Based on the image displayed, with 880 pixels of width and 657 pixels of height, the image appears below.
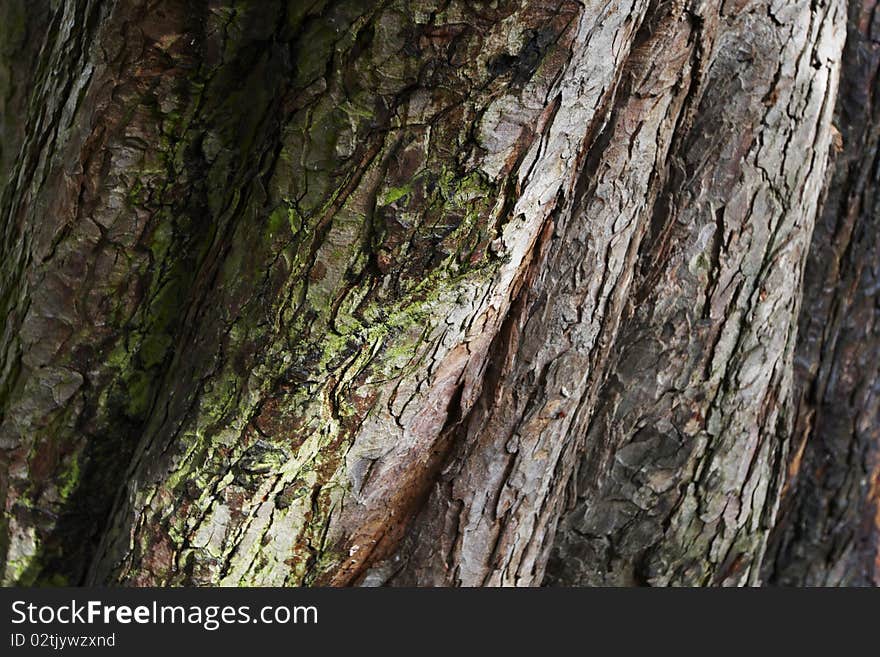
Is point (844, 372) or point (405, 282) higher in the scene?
point (844, 372)

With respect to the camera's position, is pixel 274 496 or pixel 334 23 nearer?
pixel 334 23

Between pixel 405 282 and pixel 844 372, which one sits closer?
pixel 405 282

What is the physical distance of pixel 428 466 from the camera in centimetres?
166

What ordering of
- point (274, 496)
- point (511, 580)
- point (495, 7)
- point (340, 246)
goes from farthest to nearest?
1. point (511, 580)
2. point (274, 496)
3. point (340, 246)
4. point (495, 7)

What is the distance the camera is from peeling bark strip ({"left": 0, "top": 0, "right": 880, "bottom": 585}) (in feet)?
4.60

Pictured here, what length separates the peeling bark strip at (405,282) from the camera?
1403 millimetres

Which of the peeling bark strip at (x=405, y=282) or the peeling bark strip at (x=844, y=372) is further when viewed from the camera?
the peeling bark strip at (x=844, y=372)

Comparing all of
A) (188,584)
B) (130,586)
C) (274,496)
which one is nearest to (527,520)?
(274,496)

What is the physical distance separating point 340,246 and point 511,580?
85 cm

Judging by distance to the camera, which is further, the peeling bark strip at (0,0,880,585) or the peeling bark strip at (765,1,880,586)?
the peeling bark strip at (765,1,880,586)

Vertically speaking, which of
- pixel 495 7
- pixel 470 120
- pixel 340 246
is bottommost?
pixel 340 246

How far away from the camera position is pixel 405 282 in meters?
1.43

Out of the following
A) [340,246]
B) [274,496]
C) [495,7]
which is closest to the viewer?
[495,7]

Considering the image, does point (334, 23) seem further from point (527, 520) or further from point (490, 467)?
point (527, 520)
